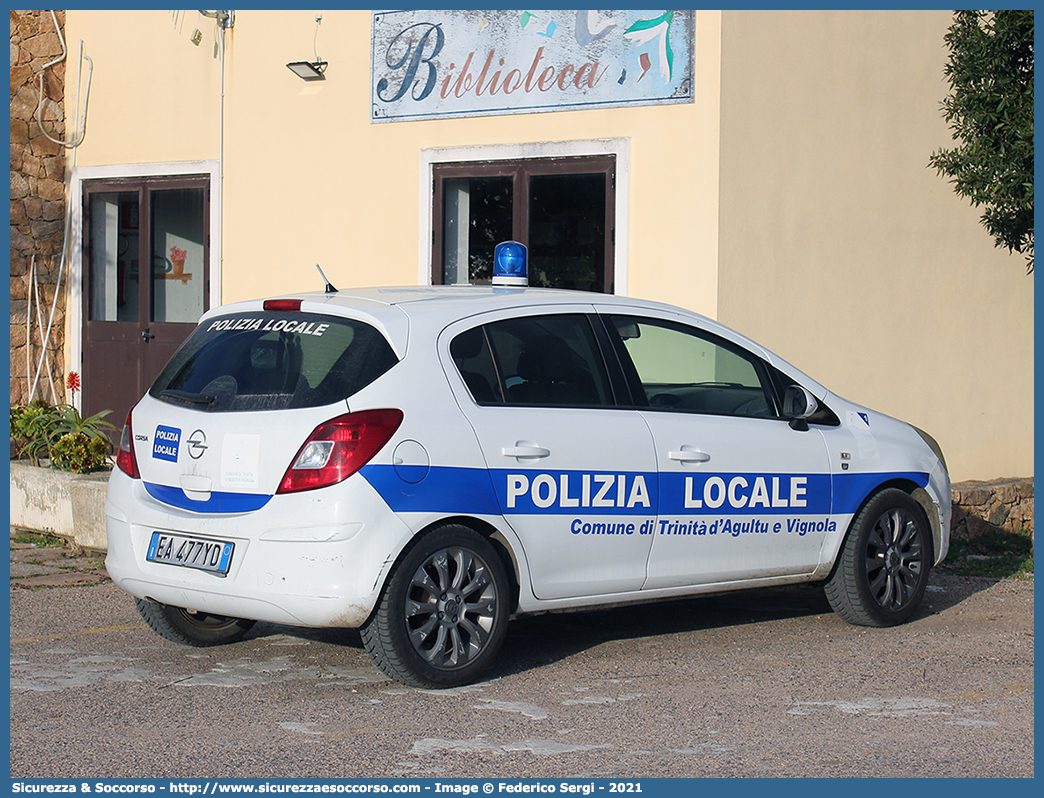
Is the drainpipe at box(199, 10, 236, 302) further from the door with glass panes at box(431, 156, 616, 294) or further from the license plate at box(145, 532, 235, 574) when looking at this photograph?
the license plate at box(145, 532, 235, 574)

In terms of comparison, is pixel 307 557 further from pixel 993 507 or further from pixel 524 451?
pixel 993 507

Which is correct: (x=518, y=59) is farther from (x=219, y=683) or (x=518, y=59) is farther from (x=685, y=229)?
(x=219, y=683)


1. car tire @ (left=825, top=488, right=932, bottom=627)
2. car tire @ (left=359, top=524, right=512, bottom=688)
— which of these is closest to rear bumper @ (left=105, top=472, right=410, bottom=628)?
car tire @ (left=359, top=524, right=512, bottom=688)

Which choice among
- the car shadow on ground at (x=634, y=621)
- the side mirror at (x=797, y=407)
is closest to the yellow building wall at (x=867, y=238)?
the car shadow on ground at (x=634, y=621)

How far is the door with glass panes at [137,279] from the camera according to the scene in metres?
12.9

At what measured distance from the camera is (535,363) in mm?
6020

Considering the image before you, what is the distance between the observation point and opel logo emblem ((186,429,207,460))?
560cm

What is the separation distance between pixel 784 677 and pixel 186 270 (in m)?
8.79

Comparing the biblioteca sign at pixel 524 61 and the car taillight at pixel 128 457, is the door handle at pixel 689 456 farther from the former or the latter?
the biblioteca sign at pixel 524 61

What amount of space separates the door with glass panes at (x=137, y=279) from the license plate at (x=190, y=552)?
7266mm

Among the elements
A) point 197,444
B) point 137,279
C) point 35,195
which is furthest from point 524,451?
point 35,195

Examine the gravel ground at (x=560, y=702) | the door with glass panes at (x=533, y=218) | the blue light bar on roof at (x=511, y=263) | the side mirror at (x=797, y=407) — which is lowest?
the gravel ground at (x=560, y=702)

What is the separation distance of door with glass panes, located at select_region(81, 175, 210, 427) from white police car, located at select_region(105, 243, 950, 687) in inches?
272

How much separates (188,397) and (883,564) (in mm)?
3772
